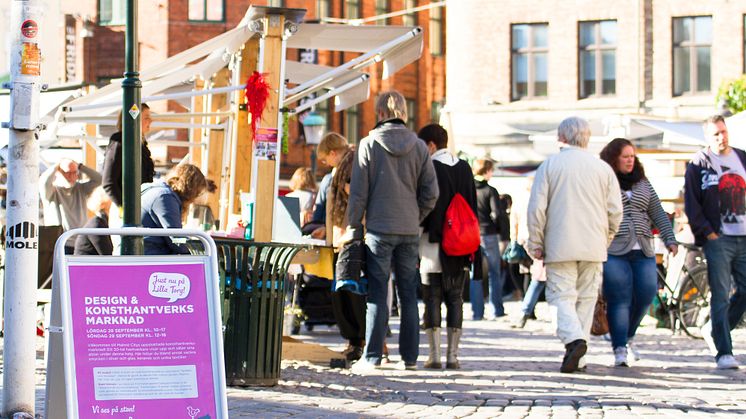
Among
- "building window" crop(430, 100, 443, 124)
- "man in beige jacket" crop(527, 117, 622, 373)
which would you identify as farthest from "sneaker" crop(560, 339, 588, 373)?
"building window" crop(430, 100, 443, 124)

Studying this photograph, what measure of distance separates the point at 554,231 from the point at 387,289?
1315 millimetres

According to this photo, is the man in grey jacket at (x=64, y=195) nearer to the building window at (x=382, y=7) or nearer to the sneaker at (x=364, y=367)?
the sneaker at (x=364, y=367)

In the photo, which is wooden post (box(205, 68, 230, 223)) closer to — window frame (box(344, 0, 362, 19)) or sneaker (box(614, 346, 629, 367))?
sneaker (box(614, 346, 629, 367))

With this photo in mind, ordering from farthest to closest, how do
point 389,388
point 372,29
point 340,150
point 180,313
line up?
point 372,29, point 340,150, point 389,388, point 180,313

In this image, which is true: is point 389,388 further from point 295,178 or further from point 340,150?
point 295,178

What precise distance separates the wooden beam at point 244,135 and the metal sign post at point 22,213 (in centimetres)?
537

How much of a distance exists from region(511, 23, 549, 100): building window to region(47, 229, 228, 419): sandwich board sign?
112 ft

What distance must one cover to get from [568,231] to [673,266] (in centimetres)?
484

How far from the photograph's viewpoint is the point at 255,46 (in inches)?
557

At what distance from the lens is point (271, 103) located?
39.2 feet

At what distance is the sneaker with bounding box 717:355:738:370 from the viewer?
11906 millimetres

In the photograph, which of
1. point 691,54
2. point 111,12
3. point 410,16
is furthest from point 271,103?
point 410,16

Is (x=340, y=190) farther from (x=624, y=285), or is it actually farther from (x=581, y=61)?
(x=581, y=61)

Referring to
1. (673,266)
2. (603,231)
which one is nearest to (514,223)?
(673,266)
